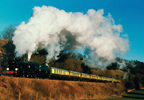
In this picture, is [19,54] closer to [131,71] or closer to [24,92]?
[24,92]

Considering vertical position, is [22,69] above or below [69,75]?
above

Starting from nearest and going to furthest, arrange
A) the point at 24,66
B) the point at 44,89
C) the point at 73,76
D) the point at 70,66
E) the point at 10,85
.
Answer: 1. the point at 10,85
2. the point at 44,89
3. the point at 24,66
4. the point at 73,76
5. the point at 70,66

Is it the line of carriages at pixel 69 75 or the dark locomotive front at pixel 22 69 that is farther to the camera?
the line of carriages at pixel 69 75

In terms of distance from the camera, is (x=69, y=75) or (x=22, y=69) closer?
(x=22, y=69)

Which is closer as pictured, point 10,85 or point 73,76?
point 10,85

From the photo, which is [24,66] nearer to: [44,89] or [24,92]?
[44,89]

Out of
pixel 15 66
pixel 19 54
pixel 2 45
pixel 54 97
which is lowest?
pixel 54 97

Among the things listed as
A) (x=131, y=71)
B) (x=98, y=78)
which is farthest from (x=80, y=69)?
(x=131, y=71)

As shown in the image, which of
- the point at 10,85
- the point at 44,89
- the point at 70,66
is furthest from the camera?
the point at 70,66

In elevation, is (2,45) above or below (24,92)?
above

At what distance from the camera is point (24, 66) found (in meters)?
22.5

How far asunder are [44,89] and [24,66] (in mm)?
4214

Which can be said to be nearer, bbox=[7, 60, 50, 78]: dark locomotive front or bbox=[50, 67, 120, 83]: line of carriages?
bbox=[7, 60, 50, 78]: dark locomotive front

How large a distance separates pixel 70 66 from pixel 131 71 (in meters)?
26.6
